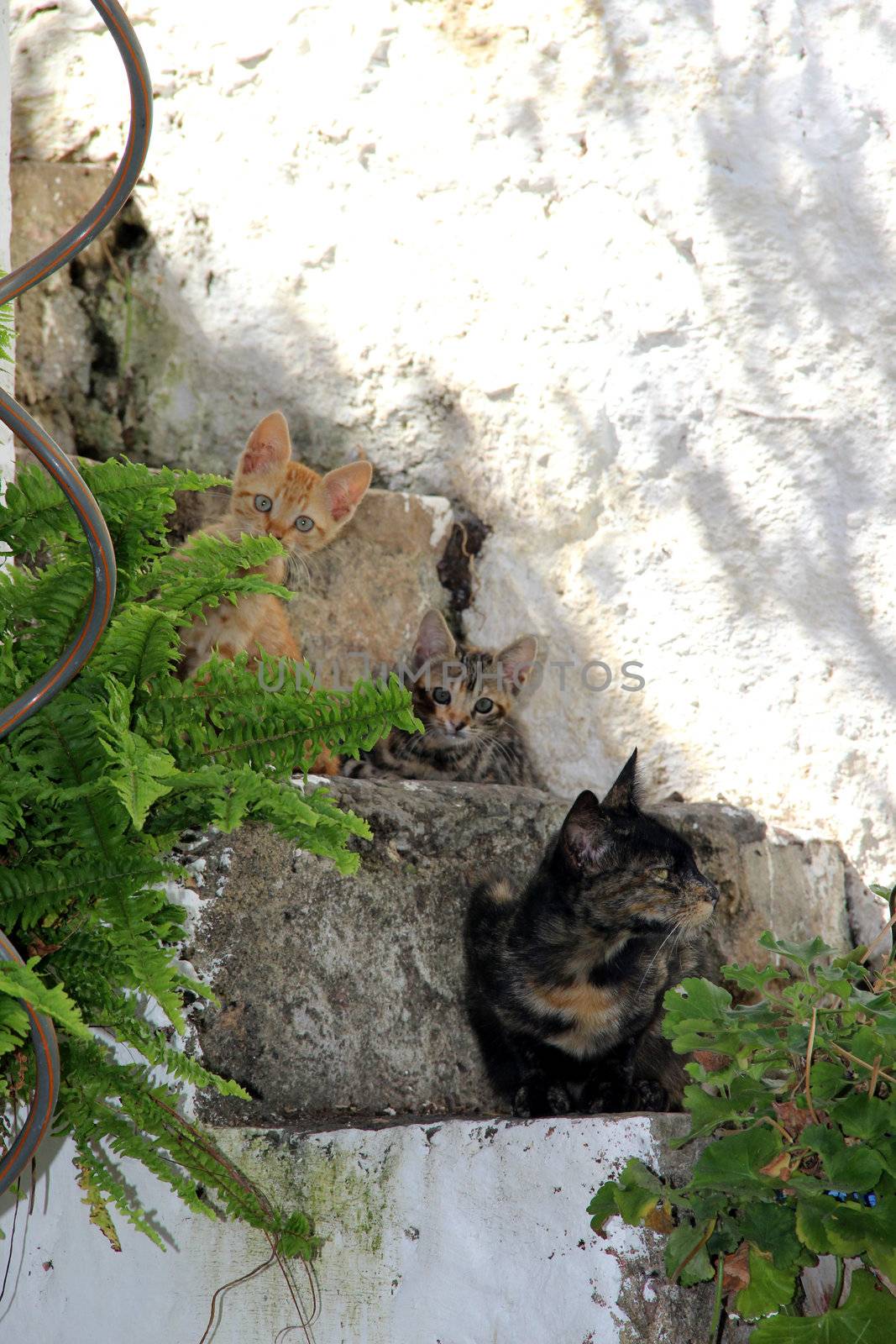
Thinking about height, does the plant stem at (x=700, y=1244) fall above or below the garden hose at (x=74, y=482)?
below

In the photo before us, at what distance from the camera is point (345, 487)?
2.43 meters

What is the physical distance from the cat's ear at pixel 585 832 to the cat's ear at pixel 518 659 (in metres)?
0.76

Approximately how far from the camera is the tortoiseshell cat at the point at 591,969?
1784 millimetres

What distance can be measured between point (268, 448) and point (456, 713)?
70cm

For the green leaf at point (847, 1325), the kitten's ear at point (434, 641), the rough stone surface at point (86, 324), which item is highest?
the rough stone surface at point (86, 324)

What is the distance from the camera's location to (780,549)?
2555 millimetres

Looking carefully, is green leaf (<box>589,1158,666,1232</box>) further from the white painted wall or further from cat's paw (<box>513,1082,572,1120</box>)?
cat's paw (<box>513,1082,572,1120</box>)

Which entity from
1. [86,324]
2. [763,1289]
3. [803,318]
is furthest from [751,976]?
[86,324]

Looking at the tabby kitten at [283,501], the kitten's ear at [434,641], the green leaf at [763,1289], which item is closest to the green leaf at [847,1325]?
the green leaf at [763,1289]

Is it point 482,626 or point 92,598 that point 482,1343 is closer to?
point 92,598

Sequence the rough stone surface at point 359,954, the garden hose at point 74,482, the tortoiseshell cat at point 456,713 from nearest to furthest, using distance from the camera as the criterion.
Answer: the garden hose at point 74,482 → the rough stone surface at point 359,954 → the tortoiseshell cat at point 456,713

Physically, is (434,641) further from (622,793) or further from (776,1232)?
(776,1232)

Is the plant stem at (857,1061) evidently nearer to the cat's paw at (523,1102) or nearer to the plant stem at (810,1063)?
the plant stem at (810,1063)

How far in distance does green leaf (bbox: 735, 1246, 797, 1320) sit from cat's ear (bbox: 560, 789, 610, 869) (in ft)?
2.65
